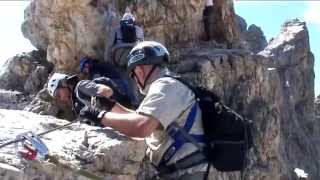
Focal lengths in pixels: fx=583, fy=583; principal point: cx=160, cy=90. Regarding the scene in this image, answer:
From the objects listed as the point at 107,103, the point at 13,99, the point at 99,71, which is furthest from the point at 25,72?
the point at 107,103

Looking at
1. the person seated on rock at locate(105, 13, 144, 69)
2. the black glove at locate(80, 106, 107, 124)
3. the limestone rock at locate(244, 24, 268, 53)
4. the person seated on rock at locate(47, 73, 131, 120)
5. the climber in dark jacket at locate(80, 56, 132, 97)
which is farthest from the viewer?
the limestone rock at locate(244, 24, 268, 53)

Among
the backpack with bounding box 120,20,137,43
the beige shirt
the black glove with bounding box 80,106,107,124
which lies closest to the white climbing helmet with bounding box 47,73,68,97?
the black glove with bounding box 80,106,107,124

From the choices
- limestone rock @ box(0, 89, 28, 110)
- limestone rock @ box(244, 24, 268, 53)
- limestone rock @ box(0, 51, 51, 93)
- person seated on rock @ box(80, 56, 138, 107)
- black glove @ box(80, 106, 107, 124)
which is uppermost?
black glove @ box(80, 106, 107, 124)

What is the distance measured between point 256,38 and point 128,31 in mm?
88159

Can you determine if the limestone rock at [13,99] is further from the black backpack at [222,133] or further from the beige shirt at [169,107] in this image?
the black backpack at [222,133]

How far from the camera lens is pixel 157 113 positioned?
6.47 meters

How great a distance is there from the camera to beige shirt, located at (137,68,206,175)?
21.3 ft

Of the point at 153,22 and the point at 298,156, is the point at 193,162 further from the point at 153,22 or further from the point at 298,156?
the point at 298,156

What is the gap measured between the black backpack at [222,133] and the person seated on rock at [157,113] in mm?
103

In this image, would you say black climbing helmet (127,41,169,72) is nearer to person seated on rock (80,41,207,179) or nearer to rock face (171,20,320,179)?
person seated on rock (80,41,207,179)

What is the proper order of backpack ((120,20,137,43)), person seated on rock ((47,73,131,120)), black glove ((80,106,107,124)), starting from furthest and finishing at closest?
backpack ((120,20,137,43)) < person seated on rock ((47,73,131,120)) < black glove ((80,106,107,124))

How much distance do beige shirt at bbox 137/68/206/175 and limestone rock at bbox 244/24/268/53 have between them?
94.4 metres

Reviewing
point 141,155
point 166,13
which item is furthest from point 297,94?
point 141,155

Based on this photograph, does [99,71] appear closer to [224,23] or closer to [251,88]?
[224,23]
